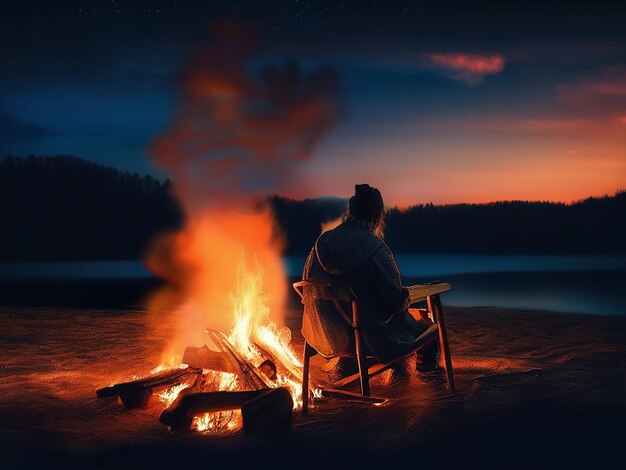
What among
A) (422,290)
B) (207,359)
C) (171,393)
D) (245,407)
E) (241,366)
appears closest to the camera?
(245,407)

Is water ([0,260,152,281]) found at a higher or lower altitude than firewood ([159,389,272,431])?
higher

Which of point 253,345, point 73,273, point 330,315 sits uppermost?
point 73,273

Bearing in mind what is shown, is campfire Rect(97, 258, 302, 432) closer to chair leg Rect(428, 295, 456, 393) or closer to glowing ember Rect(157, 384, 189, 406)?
glowing ember Rect(157, 384, 189, 406)

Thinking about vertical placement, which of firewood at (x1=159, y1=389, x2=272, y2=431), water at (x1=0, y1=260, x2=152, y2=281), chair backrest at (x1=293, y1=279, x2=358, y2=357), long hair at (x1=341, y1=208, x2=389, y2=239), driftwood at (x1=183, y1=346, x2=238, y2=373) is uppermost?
water at (x1=0, y1=260, x2=152, y2=281)

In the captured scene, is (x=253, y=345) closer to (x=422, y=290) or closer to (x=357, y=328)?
(x=357, y=328)

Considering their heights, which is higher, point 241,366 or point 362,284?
point 362,284

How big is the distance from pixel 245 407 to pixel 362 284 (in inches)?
58.1

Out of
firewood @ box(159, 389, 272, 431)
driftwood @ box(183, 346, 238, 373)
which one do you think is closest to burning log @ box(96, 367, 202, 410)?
driftwood @ box(183, 346, 238, 373)

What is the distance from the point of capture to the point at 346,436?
16.3ft

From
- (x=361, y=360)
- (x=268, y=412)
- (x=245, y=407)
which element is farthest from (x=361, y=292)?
(x=245, y=407)

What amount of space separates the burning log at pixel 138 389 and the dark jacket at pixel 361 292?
5.41ft

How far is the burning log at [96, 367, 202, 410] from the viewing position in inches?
237

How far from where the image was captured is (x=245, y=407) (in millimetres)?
5078

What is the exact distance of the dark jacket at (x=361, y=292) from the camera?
5.51 meters
